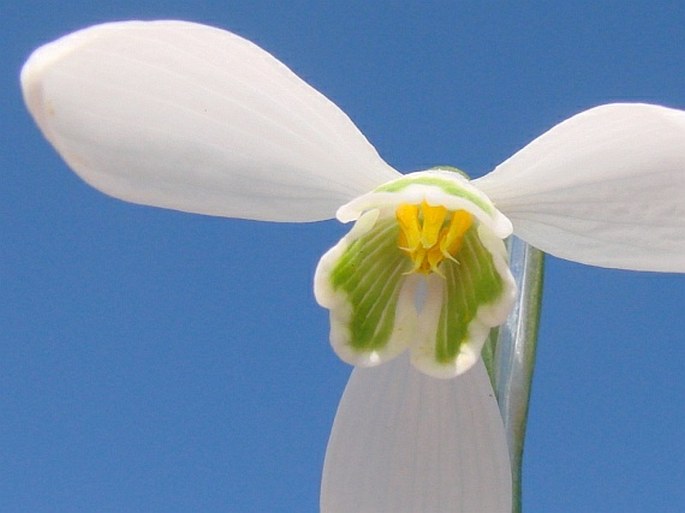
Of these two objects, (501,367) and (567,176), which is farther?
(501,367)

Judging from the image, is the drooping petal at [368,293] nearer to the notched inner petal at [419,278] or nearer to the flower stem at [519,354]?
the notched inner petal at [419,278]

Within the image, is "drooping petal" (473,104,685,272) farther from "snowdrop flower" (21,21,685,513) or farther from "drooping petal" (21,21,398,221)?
"drooping petal" (21,21,398,221)

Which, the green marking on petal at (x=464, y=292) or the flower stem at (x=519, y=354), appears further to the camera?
the flower stem at (x=519, y=354)

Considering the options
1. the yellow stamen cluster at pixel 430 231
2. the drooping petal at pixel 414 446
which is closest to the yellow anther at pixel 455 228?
the yellow stamen cluster at pixel 430 231

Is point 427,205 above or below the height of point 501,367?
above

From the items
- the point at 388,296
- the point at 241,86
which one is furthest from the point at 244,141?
the point at 388,296

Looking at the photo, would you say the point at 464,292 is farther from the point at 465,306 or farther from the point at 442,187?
the point at 442,187

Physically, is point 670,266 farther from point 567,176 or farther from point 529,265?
point 529,265
